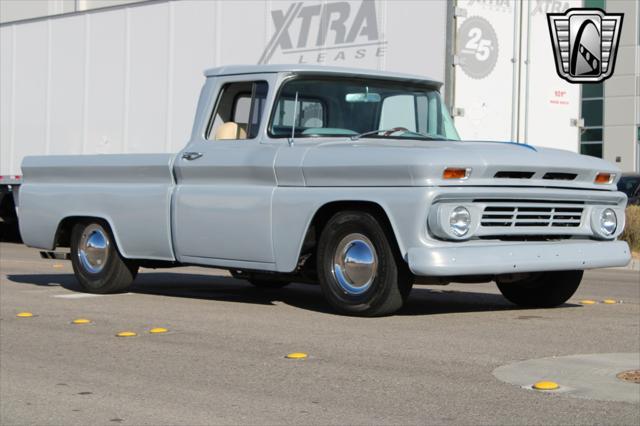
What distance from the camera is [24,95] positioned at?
2352 cm

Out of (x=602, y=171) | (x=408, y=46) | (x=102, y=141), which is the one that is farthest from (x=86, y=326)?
(x=102, y=141)

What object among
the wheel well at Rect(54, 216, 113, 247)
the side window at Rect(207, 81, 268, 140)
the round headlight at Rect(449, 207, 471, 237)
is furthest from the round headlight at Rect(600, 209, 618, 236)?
the wheel well at Rect(54, 216, 113, 247)

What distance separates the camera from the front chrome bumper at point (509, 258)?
8.73 meters

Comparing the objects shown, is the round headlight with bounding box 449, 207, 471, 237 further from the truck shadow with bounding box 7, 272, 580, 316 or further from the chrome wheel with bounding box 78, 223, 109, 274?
the chrome wheel with bounding box 78, 223, 109, 274

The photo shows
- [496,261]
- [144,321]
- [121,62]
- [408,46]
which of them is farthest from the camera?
[121,62]

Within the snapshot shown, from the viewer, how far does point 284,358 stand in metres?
7.66

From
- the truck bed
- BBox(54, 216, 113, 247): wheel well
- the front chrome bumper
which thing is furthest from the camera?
BBox(54, 216, 113, 247): wheel well

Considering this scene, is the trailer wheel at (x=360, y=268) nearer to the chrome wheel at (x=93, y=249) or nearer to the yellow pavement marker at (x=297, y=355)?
the yellow pavement marker at (x=297, y=355)

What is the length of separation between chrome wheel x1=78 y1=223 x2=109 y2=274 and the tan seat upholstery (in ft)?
5.27

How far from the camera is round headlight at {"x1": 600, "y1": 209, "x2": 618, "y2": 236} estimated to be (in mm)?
9826

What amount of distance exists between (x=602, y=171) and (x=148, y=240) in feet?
12.6

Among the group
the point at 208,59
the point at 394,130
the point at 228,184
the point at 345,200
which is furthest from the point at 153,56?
the point at 345,200

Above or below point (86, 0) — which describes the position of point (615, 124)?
below

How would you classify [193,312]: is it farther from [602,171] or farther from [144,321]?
[602,171]
